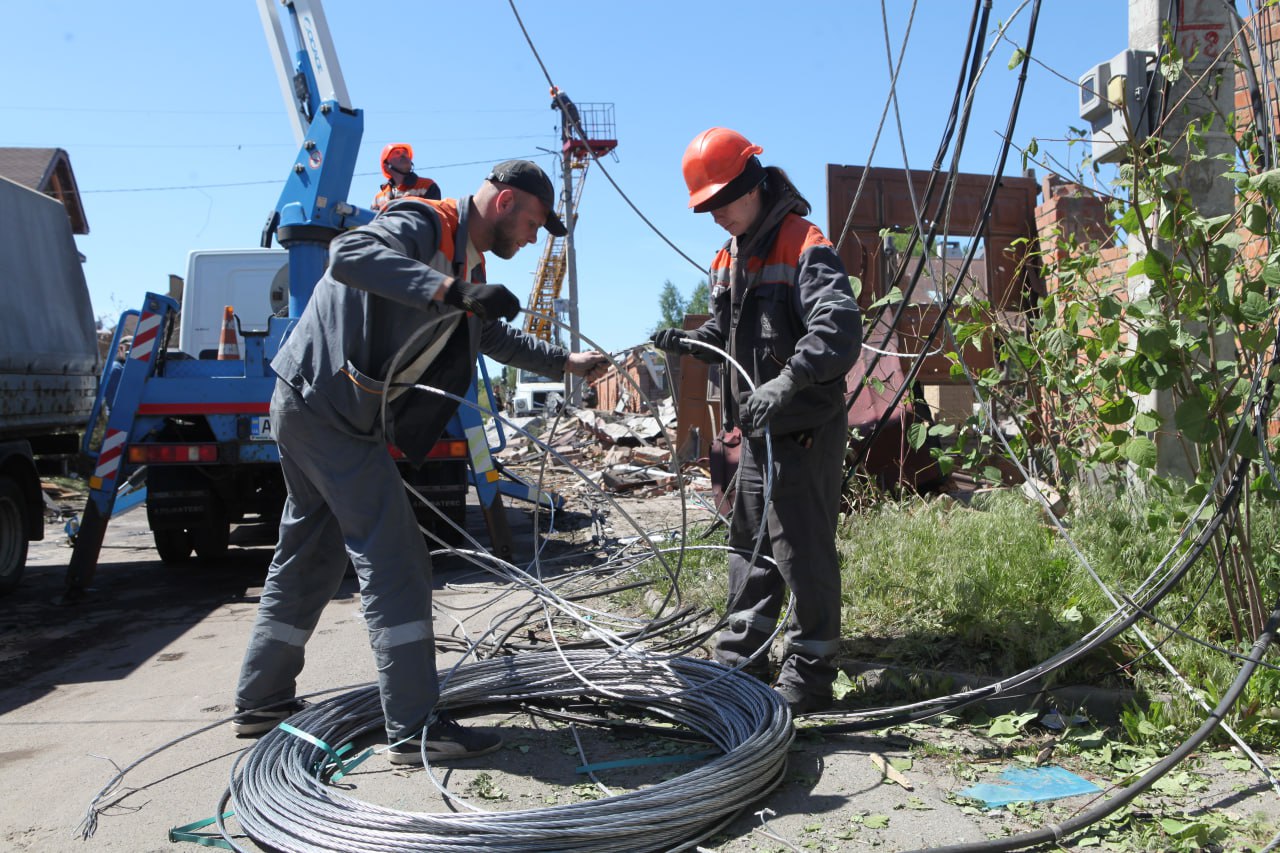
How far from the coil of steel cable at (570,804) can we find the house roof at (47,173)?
2260 centimetres

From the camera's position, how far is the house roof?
76.9 ft

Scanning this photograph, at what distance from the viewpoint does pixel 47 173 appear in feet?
76.9

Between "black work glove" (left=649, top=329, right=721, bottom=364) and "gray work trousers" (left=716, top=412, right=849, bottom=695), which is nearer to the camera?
"gray work trousers" (left=716, top=412, right=849, bottom=695)

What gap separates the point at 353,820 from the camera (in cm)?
256

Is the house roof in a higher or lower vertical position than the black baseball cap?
higher

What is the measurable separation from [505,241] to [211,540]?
559 centimetres

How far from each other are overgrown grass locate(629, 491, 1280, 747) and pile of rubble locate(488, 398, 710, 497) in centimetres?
325

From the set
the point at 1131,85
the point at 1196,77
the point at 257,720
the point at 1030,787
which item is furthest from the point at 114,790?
the point at 1196,77

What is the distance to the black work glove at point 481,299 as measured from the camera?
2.97 metres

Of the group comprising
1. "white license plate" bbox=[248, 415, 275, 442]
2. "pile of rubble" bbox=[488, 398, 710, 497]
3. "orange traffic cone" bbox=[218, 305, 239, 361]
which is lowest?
"pile of rubble" bbox=[488, 398, 710, 497]

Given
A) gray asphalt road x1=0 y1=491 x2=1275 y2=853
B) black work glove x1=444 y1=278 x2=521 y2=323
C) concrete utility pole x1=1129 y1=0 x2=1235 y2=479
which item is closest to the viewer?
gray asphalt road x1=0 y1=491 x2=1275 y2=853

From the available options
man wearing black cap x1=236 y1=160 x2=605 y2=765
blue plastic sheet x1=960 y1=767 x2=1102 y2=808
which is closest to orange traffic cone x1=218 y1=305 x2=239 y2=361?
man wearing black cap x1=236 y1=160 x2=605 y2=765

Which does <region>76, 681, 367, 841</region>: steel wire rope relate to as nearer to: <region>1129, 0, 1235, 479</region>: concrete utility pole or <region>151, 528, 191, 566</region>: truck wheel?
<region>1129, 0, 1235, 479</region>: concrete utility pole

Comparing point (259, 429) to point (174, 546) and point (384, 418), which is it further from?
point (384, 418)
